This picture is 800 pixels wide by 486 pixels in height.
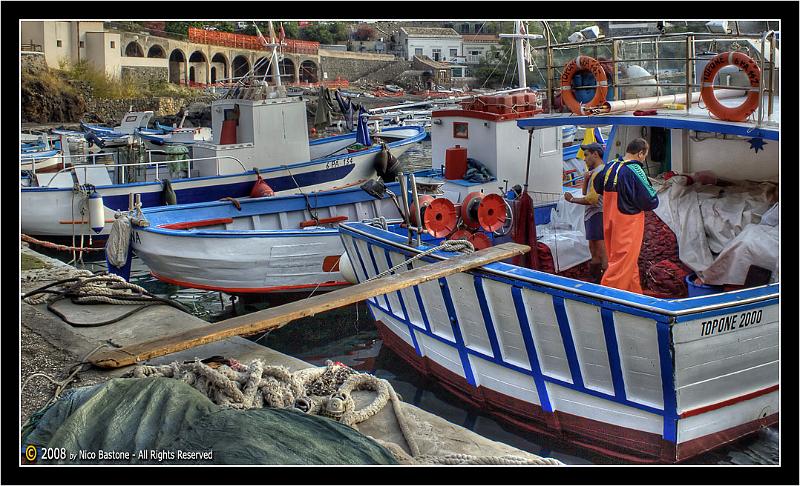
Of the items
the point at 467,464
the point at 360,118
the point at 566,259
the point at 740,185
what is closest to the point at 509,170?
the point at 566,259

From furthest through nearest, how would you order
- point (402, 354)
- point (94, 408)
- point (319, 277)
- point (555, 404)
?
point (319, 277)
point (402, 354)
point (555, 404)
point (94, 408)

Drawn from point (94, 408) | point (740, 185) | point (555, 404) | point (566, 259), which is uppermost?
point (740, 185)

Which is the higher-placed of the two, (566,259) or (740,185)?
(740,185)

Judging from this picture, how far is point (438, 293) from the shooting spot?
8.66 metres

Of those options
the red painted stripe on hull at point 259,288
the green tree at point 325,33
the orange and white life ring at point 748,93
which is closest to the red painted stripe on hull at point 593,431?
the orange and white life ring at point 748,93

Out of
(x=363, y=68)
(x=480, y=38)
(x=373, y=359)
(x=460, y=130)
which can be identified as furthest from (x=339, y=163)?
(x=363, y=68)

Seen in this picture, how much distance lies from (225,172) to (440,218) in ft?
29.3

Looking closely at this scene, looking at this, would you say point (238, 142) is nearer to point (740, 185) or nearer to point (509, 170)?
point (509, 170)

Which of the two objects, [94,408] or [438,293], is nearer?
[94,408]

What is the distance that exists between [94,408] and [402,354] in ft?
16.7

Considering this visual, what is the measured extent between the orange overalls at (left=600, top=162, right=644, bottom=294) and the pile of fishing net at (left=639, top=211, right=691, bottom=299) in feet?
1.53

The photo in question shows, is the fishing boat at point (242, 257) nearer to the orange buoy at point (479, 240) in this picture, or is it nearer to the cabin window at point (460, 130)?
the cabin window at point (460, 130)

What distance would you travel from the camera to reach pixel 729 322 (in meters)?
6.84

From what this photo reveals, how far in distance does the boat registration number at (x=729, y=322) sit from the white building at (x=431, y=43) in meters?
74.2
